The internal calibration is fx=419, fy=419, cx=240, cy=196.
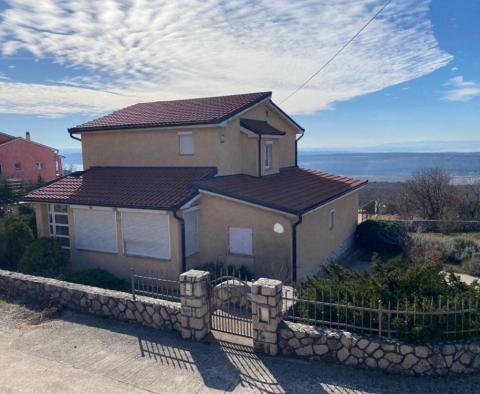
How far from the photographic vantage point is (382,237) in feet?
65.4

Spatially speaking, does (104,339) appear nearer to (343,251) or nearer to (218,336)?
(218,336)

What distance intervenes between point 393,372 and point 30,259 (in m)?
11.7

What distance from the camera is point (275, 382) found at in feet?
24.0

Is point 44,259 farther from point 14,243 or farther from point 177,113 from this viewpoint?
point 177,113

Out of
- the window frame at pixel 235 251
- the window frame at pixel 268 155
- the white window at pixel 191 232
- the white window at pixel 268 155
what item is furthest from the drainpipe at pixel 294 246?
the white window at pixel 268 155

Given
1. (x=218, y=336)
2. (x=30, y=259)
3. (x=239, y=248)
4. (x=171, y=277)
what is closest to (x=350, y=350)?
(x=218, y=336)

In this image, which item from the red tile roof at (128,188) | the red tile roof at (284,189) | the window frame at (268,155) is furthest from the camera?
the window frame at (268,155)

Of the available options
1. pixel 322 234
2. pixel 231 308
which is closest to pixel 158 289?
pixel 231 308

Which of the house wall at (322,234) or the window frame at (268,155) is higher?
the window frame at (268,155)

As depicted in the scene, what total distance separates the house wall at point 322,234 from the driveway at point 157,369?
5911 mm

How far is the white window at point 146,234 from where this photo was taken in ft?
44.8

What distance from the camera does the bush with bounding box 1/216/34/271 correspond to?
15562mm

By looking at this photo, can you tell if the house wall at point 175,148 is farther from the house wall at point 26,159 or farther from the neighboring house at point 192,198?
the house wall at point 26,159

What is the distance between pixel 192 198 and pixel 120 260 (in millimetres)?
3586
